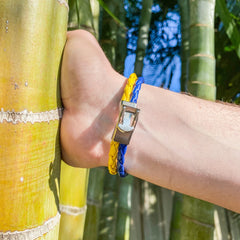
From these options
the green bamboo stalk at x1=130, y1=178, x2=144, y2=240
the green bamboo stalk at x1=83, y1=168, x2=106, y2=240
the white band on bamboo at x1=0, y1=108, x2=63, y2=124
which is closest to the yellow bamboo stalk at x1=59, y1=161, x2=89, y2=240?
the white band on bamboo at x1=0, y1=108, x2=63, y2=124

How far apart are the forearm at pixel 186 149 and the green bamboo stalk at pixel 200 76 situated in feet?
1.87

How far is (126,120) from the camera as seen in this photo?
17.0 inches

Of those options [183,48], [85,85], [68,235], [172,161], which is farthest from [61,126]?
[183,48]

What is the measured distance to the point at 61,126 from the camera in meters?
0.46

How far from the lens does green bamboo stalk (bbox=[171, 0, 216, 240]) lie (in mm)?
1032

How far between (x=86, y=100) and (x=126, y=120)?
84mm

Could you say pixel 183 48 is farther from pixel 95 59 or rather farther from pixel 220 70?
pixel 95 59

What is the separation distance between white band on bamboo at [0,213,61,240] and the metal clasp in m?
0.15

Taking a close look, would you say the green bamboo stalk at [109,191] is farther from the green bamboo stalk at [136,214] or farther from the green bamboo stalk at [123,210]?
the green bamboo stalk at [136,214]

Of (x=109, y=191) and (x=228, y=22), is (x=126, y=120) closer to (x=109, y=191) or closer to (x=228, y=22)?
(x=228, y=22)

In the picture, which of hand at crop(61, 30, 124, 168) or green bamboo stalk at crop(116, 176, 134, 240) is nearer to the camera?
hand at crop(61, 30, 124, 168)

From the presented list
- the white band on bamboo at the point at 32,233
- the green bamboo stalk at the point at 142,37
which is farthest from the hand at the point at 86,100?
the green bamboo stalk at the point at 142,37

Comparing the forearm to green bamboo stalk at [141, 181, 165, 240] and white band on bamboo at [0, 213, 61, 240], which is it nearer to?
white band on bamboo at [0, 213, 61, 240]

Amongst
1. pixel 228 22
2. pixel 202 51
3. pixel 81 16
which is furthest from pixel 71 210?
pixel 228 22
